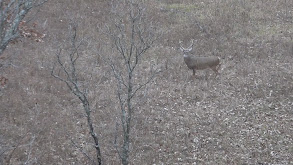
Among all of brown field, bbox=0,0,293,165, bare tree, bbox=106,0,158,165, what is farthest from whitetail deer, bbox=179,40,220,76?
bare tree, bbox=106,0,158,165

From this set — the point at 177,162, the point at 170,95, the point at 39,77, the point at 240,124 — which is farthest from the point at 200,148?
the point at 39,77

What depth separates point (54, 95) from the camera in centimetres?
1579

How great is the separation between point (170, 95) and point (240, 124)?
3.13 m

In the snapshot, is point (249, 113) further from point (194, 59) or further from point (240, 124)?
point (194, 59)

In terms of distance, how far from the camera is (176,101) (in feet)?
50.2

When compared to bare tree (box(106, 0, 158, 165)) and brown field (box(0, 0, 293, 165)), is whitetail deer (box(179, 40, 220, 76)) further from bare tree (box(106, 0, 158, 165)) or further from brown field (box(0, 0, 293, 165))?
bare tree (box(106, 0, 158, 165))

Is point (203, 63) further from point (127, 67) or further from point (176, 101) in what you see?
point (127, 67)

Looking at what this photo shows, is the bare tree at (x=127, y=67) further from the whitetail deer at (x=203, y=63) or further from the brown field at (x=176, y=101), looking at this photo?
the whitetail deer at (x=203, y=63)

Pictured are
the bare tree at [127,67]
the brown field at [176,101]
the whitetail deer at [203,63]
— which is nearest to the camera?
the bare tree at [127,67]

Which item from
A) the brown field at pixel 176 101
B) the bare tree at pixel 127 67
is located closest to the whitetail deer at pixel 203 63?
the brown field at pixel 176 101

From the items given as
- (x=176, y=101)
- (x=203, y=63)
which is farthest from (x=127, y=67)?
(x=203, y=63)

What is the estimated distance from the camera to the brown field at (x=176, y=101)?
12.6 m

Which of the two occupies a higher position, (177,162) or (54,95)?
(54,95)

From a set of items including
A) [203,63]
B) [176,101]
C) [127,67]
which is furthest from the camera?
[203,63]
